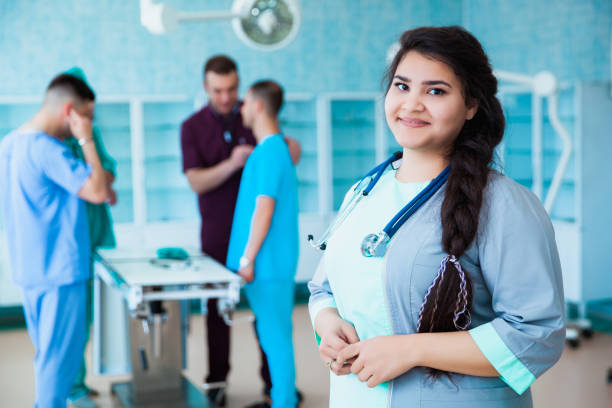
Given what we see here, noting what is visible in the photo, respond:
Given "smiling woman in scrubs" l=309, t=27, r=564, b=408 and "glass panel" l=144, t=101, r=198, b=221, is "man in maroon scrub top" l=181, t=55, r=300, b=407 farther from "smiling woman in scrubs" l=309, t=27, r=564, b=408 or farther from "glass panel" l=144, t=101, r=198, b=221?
"smiling woman in scrubs" l=309, t=27, r=564, b=408

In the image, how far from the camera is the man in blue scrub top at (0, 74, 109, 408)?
110 inches

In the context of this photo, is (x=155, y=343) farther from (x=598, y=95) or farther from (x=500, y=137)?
(x=598, y=95)

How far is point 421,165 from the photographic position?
1.27 meters

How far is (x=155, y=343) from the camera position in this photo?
→ 3.26m

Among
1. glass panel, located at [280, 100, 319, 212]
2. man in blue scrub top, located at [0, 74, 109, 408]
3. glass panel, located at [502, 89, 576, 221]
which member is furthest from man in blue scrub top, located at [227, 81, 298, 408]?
glass panel, located at [280, 100, 319, 212]

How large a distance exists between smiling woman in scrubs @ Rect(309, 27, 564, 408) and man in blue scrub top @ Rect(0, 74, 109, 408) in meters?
1.84

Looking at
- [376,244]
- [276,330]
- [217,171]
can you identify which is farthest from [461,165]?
[217,171]

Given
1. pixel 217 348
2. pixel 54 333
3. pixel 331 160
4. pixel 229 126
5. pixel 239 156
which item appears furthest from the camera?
pixel 331 160

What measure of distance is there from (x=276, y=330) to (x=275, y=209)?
0.53 m

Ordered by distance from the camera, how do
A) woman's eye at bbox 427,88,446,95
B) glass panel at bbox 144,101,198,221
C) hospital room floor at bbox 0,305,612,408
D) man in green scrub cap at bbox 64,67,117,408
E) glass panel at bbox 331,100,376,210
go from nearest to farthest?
woman's eye at bbox 427,88,446,95 → man in green scrub cap at bbox 64,67,117,408 → hospital room floor at bbox 0,305,612,408 → glass panel at bbox 144,101,198,221 → glass panel at bbox 331,100,376,210

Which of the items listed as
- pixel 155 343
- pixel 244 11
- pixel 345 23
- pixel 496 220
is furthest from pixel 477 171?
pixel 345 23

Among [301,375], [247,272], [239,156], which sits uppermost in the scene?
[239,156]

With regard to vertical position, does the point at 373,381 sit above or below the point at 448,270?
below

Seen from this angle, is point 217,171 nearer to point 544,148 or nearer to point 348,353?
point 348,353
